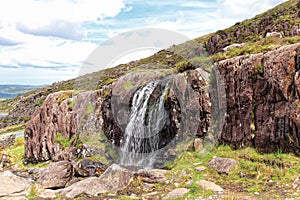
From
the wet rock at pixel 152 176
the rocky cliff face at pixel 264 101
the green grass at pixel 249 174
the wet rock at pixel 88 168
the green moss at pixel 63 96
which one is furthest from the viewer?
the green moss at pixel 63 96

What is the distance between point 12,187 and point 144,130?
878 cm

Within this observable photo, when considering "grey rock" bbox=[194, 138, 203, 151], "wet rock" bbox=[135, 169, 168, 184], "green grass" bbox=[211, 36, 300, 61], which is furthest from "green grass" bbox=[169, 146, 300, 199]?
"green grass" bbox=[211, 36, 300, 61]

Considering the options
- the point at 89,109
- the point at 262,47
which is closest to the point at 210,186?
the point at 262,47

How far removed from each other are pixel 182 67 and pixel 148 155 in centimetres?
692

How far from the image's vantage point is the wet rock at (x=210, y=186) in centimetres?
1136

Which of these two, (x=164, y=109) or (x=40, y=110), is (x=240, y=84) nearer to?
(x=164, y=109)

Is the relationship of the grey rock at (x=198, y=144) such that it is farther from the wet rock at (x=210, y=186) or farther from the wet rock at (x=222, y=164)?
the wet rock at (x=210, y=186)

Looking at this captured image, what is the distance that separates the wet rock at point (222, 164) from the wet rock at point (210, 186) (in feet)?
4.66

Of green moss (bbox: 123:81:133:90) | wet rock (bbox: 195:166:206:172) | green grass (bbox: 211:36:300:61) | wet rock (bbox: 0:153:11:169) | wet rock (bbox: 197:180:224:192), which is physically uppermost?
green grass (bbox: 211:36:300:61)

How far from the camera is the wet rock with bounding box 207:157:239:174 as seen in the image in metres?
13.3

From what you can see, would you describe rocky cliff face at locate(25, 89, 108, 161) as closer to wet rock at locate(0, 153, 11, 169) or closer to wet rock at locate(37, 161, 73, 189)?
wet rock at locate(0, 153, 11, 169)

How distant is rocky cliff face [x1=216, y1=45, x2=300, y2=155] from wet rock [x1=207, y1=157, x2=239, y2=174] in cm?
148

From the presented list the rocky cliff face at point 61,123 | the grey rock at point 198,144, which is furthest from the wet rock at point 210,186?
the rocky cliff face at point 61,123

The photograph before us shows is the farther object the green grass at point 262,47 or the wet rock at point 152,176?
the green grass at point 262,47
